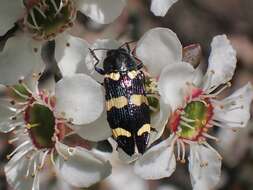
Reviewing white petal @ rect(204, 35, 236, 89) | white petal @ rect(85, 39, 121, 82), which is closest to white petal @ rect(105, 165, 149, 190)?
white petal @ rect(204, 35, 236, 89)

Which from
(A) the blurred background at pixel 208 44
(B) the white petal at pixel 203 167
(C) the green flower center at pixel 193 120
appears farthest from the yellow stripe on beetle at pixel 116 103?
(A) the blurred background at pixel 208 44

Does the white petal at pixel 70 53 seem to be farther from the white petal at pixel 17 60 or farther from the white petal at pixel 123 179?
the white petal at pixel 123 179

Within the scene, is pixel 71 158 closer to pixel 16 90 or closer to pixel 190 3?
pixel 16 90

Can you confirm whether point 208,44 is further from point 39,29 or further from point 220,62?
point 39,29

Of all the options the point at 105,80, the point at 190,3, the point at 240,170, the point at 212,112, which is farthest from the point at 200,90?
the point at 190,3

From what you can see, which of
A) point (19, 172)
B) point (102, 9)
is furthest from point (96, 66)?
point (19, 172)

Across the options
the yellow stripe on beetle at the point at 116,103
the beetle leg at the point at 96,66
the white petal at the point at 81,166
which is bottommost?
the white petal at the point at 81,166
